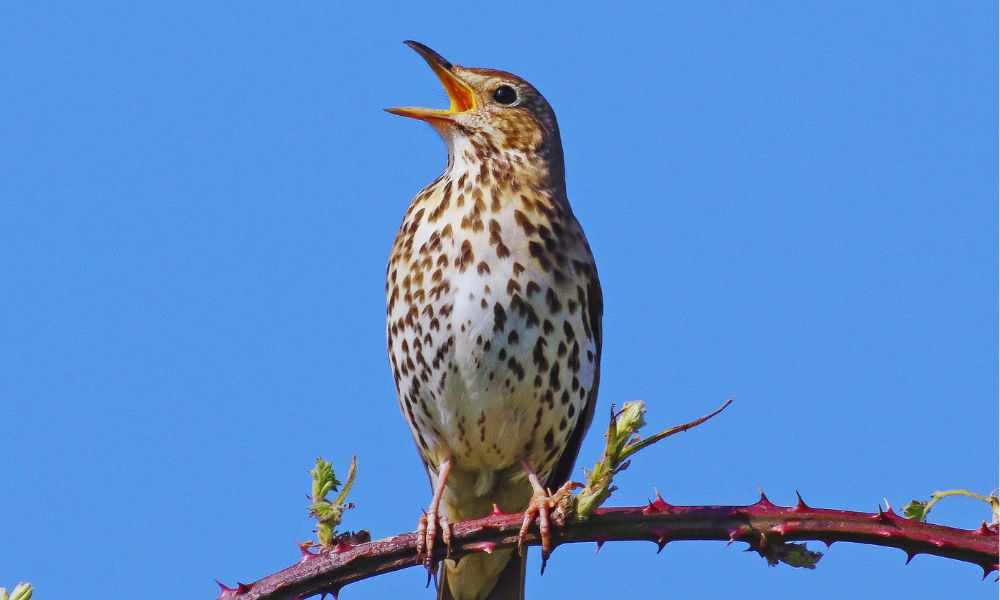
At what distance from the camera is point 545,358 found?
5.98m

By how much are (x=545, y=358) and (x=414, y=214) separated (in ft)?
3.43

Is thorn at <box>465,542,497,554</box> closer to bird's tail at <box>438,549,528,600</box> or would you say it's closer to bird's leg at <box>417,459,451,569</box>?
bird's leg at <box>417,459,451,569</box>

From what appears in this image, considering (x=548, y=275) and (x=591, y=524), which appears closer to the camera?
(x=591, y=524)

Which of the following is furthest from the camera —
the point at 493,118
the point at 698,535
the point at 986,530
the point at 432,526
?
the point at 493,118

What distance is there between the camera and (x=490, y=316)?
5.86m

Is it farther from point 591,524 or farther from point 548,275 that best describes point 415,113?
point 591,524

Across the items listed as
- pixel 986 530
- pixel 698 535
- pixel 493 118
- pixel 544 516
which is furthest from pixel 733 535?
pixel 493 118

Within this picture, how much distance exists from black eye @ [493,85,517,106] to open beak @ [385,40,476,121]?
0.41 feet

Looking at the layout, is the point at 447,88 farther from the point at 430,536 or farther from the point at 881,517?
the point at 881,517

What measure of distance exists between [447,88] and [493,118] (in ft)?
1.18

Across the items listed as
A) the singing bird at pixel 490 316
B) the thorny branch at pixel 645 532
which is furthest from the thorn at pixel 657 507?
the singing bird at pixel 490 316

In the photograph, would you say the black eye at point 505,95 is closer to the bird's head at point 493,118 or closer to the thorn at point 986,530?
the bird's head at point 493,118

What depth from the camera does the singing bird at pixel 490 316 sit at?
5930 mm

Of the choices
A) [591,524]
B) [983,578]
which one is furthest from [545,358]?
[983,578]
